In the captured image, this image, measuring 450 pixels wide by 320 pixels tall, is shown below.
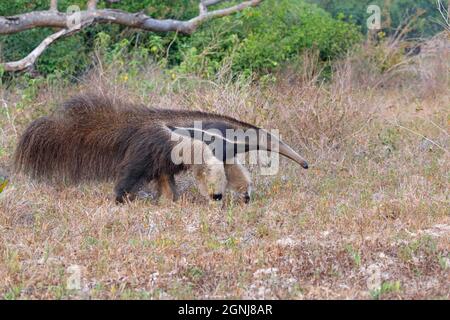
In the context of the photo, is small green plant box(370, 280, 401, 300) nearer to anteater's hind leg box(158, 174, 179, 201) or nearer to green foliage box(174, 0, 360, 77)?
anteater's hind leg box(158, 174, 179, 201)

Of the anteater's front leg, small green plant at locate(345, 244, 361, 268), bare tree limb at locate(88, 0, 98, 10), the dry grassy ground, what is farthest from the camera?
bare tree limb at locate(88, 0, 98, 10)

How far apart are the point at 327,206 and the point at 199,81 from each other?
3894 mm

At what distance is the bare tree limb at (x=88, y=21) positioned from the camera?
475 inches

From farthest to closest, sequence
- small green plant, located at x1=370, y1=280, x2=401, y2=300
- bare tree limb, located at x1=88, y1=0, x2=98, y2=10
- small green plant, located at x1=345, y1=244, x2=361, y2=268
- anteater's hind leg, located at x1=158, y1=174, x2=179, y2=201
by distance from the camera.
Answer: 1. bare tree limb, located at x1=88, y1=0, x2=98, y2=10
2. anteater's hind leg, located at x1=158, y1=174, x2=179, y2=201
3. small green plant, located at x1=345, y1=244, x2=361, y2=268
4. small green plant, located at x1=370, y1=280, x2=401, y2=300

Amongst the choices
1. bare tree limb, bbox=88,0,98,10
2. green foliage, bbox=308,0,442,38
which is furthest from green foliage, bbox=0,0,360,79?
green foliage, bbox=308,0,442,38

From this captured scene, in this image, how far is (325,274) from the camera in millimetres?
5777

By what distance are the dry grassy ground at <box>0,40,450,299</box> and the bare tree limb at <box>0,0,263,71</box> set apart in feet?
2.62

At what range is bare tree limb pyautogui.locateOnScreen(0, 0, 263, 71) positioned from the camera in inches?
475

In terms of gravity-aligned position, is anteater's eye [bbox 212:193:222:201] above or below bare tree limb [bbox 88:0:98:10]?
below

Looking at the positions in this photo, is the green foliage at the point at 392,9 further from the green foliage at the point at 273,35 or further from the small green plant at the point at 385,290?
the small green plant at the point at 385,290

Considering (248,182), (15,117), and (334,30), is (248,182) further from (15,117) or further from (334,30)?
(334,30)

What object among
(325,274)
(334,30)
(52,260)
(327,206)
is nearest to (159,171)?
(327,206)

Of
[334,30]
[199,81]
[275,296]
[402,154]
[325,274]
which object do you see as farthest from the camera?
[334,30]

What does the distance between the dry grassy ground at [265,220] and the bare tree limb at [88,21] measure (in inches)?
31.5
